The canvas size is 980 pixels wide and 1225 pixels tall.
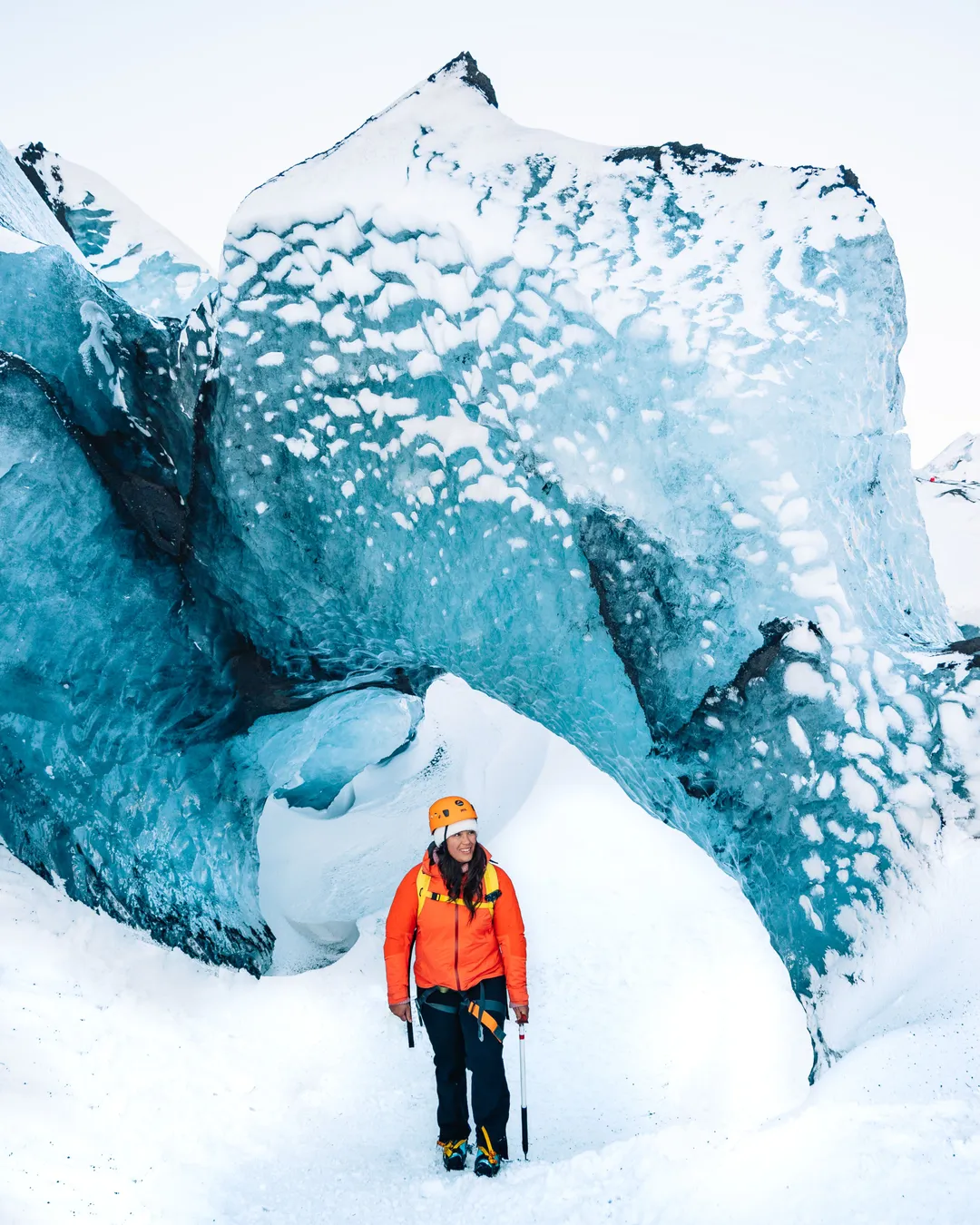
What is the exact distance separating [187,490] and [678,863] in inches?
156

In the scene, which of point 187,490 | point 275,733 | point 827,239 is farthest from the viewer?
point 275,733

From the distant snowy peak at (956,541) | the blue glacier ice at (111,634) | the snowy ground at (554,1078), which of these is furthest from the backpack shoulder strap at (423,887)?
the distant snowy peak at (956,541)

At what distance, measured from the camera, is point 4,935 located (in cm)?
352

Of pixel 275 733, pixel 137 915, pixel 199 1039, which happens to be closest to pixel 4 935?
pixel 137 915

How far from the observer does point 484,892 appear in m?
2.93

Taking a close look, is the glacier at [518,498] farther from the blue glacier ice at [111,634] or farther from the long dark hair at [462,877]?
the long dark hair at [462,877]

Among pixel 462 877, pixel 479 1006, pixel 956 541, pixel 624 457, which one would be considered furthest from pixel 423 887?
pixel 956 541

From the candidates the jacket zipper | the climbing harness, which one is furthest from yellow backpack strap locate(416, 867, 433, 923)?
the climbing harness

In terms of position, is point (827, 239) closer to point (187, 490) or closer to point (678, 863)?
point (187, 490)

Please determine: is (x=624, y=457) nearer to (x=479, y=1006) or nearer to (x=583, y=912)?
(x=479, y=1006)

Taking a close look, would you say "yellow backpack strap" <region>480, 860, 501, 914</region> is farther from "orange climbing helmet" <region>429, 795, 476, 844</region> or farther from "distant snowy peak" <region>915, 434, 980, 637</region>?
"distant snowy peak" <region>915, 434, 980, 637</region>

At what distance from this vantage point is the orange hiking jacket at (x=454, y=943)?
291 cm

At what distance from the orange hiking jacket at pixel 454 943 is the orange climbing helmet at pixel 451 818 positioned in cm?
10

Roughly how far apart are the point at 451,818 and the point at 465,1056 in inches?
35.6
